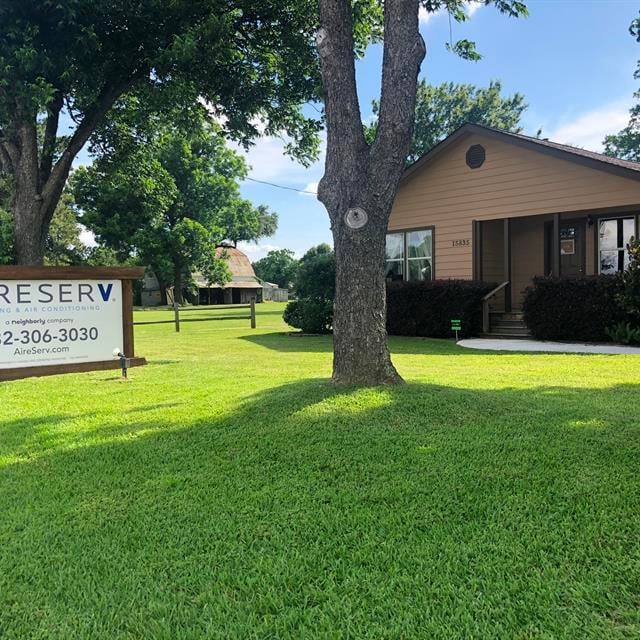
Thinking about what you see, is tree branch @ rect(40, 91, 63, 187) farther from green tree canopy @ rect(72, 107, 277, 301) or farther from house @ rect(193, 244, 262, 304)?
house @ rect(193, 244, 262, 304)

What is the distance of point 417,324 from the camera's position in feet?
46.6

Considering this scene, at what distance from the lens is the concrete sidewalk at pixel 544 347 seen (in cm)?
1008

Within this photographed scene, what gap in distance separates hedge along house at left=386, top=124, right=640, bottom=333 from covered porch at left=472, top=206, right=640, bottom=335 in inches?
1.0

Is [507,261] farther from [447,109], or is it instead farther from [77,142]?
[447,109]

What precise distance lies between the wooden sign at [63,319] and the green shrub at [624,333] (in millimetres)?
8818

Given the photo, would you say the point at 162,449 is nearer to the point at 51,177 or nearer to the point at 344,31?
the point at 344,31

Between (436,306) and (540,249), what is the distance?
3.36 m

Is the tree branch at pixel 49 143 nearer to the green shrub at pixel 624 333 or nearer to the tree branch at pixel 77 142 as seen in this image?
the tree branch at pixel 77 142

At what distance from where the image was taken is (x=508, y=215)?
551 inches

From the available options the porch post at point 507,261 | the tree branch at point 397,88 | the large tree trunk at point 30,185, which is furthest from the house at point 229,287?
the tree branch at point 397,88

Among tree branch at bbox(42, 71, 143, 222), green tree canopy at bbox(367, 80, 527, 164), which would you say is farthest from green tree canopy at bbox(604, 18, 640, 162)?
tree branch at bbox(42, 71, 143, 222)

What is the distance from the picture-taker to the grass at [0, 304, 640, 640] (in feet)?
6.96

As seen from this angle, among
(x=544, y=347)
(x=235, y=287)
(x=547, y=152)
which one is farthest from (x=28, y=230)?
(x=235, y=287)

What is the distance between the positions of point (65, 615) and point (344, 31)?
5.30 m
